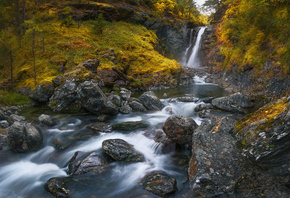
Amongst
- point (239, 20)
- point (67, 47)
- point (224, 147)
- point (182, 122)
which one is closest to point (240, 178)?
point (224, 147)

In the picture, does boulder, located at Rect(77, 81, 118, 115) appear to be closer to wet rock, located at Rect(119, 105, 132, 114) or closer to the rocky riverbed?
wet rock, located at Rect(119, 105, 132, 114)

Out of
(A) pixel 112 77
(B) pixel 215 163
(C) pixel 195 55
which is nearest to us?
(B) pixel 215 163

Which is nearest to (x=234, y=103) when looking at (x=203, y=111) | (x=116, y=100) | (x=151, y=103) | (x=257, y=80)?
(x=203, y=111)

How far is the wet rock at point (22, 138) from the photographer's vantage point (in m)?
6.19

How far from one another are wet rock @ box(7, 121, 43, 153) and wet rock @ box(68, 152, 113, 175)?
193 cm

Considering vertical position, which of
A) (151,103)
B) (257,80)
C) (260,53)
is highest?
(260,53)

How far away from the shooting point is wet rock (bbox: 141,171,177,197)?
4.23 metres

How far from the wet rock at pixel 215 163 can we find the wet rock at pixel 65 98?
861 centimetres

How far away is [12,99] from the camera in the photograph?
11.7 meters

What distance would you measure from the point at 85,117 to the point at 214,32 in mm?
27012

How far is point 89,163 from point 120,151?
104cm

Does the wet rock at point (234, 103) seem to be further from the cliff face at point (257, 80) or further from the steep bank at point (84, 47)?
the steep bank at point (84, 47)

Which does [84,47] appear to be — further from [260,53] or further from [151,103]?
[260,53]

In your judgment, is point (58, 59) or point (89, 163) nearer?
point (89, 163)
